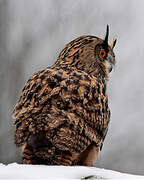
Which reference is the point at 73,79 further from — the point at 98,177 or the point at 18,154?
the point at 18,154

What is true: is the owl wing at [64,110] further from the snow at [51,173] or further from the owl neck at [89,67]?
the snow at [51,173]

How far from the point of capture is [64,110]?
3729 millimetres

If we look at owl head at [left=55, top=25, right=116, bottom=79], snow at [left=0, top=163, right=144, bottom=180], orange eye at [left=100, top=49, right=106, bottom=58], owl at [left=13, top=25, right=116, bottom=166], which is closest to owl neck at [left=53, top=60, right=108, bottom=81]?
owl head at [left=55, top=25, right=116, bottom=79]

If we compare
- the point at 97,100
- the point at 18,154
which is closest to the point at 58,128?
the point at 97,100

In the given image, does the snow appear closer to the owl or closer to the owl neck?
the owl

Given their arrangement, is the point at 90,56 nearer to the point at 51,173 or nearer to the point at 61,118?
the point at 61,118

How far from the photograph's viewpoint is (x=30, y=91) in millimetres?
4246

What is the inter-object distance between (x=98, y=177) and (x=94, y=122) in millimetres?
1960

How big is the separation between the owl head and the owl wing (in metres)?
0.92

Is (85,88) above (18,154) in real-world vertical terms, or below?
above

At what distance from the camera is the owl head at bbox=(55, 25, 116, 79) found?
5.54 meters

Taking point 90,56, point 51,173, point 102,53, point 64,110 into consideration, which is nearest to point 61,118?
point 64,110

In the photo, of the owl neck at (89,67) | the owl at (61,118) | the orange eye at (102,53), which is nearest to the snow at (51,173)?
the owl at (61,118)

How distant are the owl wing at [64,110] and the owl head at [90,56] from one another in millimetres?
922
